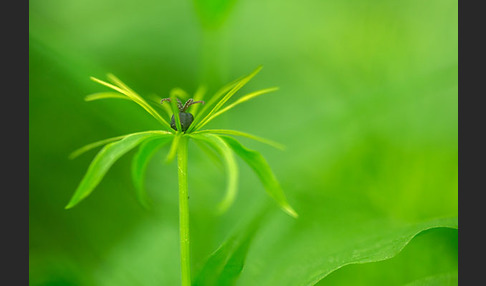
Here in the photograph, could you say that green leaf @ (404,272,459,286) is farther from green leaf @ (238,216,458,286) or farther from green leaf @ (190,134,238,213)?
green leaf @ (190,134,238,213)

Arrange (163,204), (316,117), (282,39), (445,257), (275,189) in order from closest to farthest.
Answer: (275,189), (445,257), (163,204), (316,117), (282,39)

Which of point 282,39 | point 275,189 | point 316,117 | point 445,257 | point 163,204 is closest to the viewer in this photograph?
point 275,189

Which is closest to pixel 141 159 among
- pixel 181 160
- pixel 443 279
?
pixel 181 160

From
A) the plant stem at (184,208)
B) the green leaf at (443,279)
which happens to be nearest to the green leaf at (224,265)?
the plant stem at (184,208)

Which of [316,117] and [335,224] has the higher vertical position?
[316,117]

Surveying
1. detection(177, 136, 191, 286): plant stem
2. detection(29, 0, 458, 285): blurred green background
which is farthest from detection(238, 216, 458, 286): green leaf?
detection(177, 136, 191, 286): plant stem

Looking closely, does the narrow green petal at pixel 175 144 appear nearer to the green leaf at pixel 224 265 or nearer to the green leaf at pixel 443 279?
the green leaf at pixel 224 265

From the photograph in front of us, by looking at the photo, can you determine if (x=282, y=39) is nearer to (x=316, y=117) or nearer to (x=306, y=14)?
(x=306, y=14)

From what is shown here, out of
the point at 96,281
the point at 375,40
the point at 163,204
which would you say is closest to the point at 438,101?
the point at 375,40
